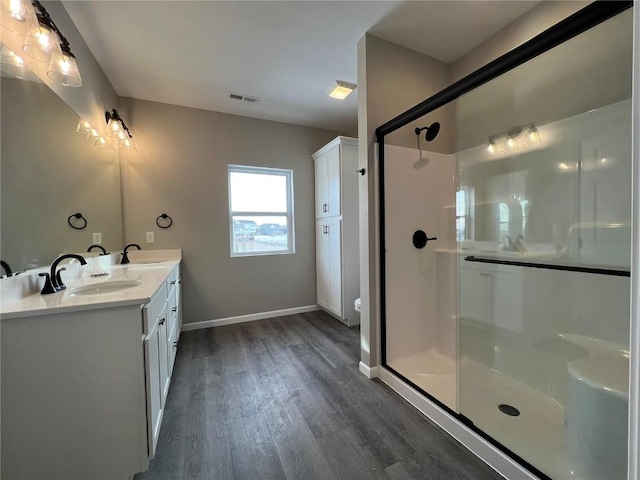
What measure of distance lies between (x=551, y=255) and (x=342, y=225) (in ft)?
6.06

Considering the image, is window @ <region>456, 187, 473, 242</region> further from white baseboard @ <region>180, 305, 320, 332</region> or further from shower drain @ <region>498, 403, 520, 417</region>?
white baseboard @ <region>180, 305, 320, 332</region>

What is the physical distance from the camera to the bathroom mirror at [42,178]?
1.20 meters

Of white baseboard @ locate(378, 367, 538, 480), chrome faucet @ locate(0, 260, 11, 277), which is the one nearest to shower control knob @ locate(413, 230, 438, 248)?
white baseboard @ locate(378, 367, 538, 480)

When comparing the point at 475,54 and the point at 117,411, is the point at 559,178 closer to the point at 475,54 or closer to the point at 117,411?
the point at 475,54

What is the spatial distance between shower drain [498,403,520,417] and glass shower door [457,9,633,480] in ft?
0.03

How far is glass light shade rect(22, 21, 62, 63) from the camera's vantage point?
1264 millimetres

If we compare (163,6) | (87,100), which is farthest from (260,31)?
(87,100)

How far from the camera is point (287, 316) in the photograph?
3473mm

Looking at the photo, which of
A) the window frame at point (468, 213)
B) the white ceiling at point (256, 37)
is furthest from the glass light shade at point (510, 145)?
the white ceiling at point (256, 37)

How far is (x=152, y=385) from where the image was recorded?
4.19 ft

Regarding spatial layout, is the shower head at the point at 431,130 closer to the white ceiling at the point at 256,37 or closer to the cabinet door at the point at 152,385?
the white ceiling at the point at 256,37

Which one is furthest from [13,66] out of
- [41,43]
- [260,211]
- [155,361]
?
[260,211]

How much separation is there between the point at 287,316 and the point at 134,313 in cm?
244

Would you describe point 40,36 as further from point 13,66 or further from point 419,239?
point 419,239
